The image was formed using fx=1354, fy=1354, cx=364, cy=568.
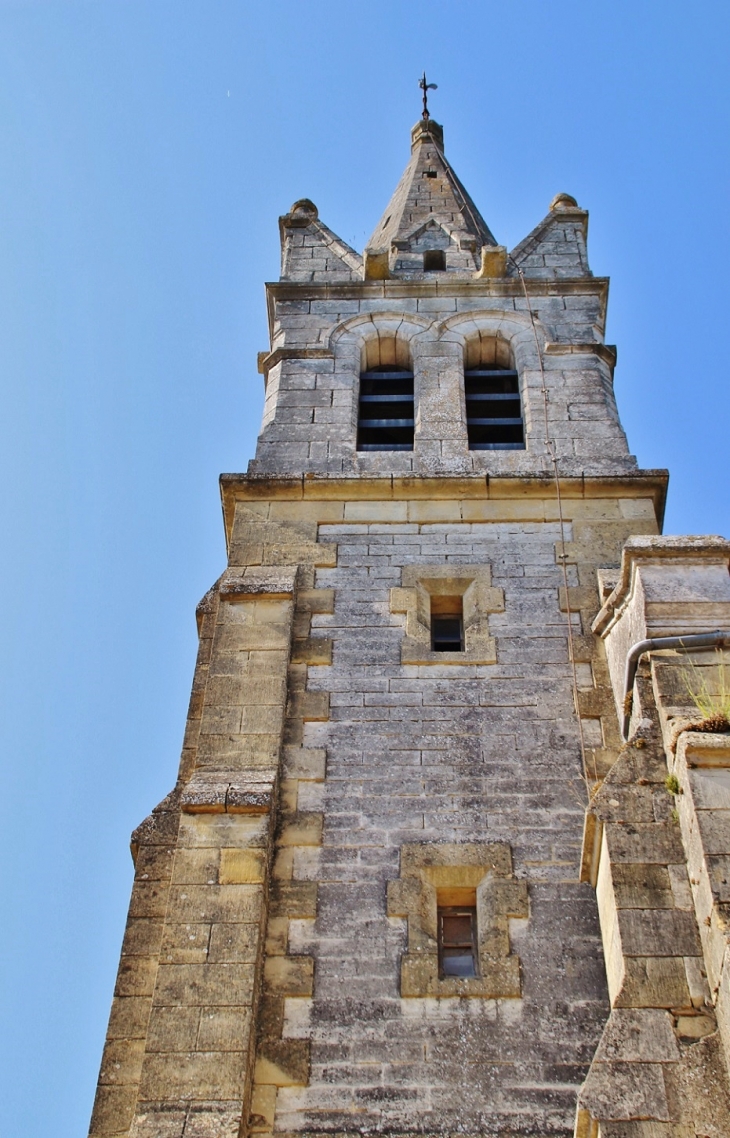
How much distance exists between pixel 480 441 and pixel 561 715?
4.66 m

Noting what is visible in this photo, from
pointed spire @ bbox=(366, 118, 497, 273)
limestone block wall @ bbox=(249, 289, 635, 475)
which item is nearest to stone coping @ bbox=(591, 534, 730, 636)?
limestone block wall @ bbox=(249, 289, 635, 475)

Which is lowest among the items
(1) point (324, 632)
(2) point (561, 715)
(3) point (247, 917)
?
(3) point (247, 917)

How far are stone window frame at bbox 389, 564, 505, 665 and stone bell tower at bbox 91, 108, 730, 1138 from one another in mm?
24

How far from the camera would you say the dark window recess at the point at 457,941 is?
7.85 m

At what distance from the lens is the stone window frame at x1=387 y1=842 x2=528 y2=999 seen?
7.54 metres

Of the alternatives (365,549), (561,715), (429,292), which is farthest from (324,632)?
(429,292)

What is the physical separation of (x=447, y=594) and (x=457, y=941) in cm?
311

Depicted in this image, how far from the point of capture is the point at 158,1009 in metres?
7.21

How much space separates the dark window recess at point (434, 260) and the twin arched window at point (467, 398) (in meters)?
1.72

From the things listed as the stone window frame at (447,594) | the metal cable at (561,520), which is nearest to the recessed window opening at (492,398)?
the metal cable at (561,520)

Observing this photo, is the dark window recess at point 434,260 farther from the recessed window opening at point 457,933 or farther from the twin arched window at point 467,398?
the recessed window opening at point 457,933

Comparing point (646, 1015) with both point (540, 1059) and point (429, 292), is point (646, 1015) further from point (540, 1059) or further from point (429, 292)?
point (429, 292)

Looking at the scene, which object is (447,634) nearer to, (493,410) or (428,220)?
(493,410)

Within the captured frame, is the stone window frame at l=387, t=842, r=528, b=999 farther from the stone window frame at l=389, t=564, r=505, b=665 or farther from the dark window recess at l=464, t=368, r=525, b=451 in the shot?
the dark window recess at l=464, t=368, r=525, b=451
